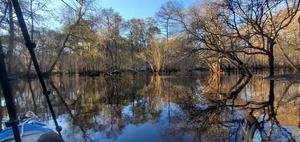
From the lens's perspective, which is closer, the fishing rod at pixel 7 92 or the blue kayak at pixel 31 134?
the fishing rod at pixel 7 92

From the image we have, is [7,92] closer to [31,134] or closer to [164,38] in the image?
[31,134]

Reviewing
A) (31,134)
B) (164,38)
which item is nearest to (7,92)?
(31,134)

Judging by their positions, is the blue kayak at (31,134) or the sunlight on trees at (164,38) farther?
the sunlight on trees at (164,38)

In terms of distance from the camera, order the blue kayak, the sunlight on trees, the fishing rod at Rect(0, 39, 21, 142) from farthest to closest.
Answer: the sunlight on trees, the blue kayak, the fishing rod at Rect(0, 39, 21, 142)

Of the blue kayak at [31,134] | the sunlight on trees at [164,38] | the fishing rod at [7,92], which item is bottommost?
the blue kayak at [31,134]

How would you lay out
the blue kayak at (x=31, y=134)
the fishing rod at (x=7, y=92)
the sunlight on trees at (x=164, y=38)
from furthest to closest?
the sunlight on trees at (x=164, y=38)
the blue kayak at (x=31, y=134)
the fishing rod at (x=7, y=92)

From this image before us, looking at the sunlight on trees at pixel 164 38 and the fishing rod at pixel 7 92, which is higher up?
the sunlight on trees at pixel 164 38

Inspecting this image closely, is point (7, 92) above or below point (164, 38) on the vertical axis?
below

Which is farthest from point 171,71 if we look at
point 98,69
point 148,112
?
point 148,112

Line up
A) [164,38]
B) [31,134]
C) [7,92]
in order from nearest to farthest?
[7,92] < [31,134] < [164,38]

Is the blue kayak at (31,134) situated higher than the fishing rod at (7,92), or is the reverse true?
the fishing rod at (7,92)

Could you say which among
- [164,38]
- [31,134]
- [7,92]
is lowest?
[31,134]

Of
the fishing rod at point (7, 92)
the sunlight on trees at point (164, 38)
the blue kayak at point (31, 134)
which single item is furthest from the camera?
the sunlight on trees at point (164, 38)

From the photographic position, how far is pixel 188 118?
6.25 metres
